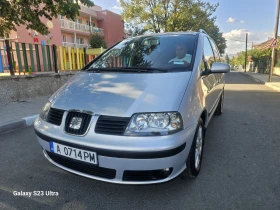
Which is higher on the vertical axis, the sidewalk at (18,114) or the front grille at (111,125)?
the front grille at (111,125)

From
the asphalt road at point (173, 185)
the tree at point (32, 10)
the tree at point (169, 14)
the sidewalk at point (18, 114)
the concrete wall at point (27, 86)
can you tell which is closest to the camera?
the asphalt road at point (173, 185)

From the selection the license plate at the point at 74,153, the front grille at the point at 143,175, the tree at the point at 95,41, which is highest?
the tree at the point at 95,41

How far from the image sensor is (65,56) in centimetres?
794

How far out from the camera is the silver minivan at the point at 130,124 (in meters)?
1.84

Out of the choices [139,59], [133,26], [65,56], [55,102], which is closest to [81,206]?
[55,102]

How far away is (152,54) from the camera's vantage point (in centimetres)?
294

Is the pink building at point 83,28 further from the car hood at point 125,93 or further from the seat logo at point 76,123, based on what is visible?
the seat logo at point 76,123

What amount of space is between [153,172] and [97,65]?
183 cm

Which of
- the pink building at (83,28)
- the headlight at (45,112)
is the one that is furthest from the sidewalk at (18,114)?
the pink building at (83,28)

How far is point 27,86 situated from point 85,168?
5.42 m

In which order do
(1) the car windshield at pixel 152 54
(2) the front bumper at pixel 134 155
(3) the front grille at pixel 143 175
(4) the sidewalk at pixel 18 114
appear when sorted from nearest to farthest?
(2) the front bumper at pixel 134 155 → (3) the front grille at pixel 143 175 → (1) the car windshield at pixel 152 54 → (4) the sidewalk at pixel 18 114

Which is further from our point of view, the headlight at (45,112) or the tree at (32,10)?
the tree at (32,10)

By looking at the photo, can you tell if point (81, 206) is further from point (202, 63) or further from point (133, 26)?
point (133, 26)


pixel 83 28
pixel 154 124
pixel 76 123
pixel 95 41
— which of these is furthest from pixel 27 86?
pixel 83 28
